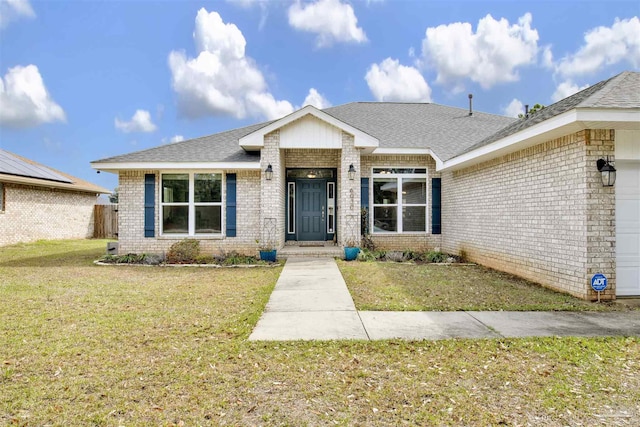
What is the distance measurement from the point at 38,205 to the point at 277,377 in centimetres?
1783

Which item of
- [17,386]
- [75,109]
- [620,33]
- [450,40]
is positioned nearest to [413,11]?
[450,40]

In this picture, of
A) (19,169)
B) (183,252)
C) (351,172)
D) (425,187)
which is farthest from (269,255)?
(19,169)

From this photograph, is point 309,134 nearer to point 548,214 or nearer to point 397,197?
point 397,197

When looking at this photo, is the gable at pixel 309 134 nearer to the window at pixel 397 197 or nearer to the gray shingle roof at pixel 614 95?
the window at pixel 397 197

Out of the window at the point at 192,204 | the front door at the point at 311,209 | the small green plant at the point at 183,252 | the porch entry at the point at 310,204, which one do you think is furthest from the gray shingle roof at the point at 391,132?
the small green plant at the point at 183,252

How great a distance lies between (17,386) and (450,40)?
55.2ft

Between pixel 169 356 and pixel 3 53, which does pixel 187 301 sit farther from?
pixel 3 53

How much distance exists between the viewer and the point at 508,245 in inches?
308

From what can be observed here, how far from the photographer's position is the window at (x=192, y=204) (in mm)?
10586

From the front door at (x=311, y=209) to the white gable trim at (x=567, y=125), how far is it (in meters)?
5.59

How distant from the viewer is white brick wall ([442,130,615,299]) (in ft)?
18.3

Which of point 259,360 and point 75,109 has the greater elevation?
point 75,109

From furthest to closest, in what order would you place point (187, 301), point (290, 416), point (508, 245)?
point (508, 245) < point (187, 301) < point (290, 416)

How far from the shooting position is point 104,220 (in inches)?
763
